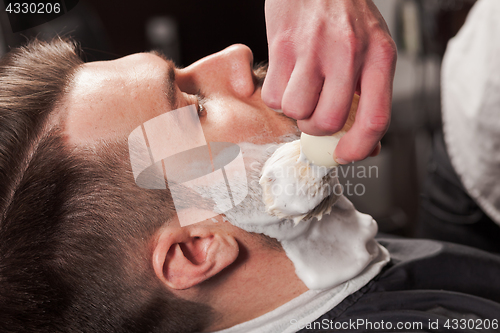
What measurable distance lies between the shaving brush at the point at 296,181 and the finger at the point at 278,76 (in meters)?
0.12

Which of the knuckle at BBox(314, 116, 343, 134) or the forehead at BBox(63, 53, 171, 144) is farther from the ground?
the forehead at BBox(63, 53, 171, 144)

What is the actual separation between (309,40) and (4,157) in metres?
0.56

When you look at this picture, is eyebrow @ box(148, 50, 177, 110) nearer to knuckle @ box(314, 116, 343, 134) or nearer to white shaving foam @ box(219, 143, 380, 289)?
white shaving foam @ box(219, 143, 380, 289)

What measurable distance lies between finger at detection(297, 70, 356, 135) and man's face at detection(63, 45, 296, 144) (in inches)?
9.1

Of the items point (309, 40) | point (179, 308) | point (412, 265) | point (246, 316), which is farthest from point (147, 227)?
point (412, 265)

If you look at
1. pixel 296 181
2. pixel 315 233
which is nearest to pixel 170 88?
pixel 296 181

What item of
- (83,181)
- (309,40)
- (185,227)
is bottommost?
(185,227)

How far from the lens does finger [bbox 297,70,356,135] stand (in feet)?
1.58

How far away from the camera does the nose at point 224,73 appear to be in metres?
0.75

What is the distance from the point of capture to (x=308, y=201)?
0.66 metres

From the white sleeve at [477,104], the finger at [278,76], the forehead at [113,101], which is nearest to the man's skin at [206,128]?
the forehead at [113,101]

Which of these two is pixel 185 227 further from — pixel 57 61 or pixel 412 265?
pixel 412 265

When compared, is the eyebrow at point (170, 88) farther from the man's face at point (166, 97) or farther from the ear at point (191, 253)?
the ear at point (191, 253)

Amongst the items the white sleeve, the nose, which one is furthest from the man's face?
the white sleeve
